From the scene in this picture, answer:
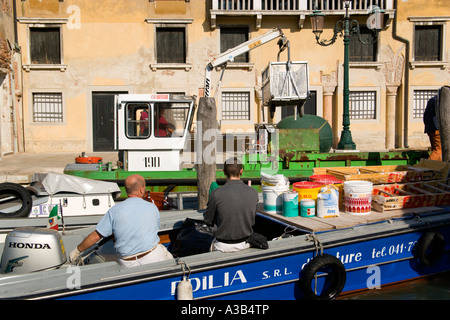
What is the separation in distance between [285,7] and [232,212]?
15.8 metres

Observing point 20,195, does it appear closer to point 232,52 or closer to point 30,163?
point 232,52

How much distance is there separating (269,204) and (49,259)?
2.73m

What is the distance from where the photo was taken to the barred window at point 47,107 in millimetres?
18422

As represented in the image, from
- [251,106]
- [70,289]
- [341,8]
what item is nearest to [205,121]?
[70,289]

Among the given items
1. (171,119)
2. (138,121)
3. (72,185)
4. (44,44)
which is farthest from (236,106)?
(72,185)

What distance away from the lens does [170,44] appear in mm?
18719

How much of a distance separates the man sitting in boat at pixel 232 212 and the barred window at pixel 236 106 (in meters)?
14.3

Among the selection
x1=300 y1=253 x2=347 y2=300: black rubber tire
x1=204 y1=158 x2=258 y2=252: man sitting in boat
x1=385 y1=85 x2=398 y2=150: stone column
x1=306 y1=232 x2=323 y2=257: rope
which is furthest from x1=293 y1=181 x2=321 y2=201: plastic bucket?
x1=385 y1=85 x2=398 y2=150: stone column

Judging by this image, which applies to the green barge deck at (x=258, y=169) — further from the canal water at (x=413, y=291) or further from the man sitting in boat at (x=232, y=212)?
the man sitting in boat at (x=232, y=212)

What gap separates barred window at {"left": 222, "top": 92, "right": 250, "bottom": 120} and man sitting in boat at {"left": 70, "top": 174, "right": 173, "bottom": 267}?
48.1 feet

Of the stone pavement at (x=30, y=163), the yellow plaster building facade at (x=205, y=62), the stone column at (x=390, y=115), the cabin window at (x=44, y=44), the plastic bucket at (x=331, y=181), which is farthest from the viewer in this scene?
the stone column at (x=390, y=115)

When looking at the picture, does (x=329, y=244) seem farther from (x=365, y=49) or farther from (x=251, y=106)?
(x=365, y=49)

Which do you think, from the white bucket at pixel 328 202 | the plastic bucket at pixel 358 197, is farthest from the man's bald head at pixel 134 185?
the plastic bucket at pixel 358 197

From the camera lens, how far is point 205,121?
8367mm
